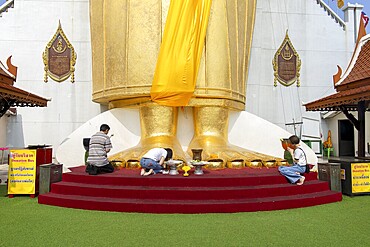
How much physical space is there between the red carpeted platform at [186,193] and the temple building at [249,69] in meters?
2.62

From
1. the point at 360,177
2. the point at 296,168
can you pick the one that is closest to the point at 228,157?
the point at 296,168

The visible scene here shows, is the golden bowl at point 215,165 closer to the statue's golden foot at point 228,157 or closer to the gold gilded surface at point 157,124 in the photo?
the statue's golden foot at point 228,157

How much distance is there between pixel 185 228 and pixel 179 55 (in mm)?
3651

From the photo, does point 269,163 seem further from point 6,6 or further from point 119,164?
point 6,6

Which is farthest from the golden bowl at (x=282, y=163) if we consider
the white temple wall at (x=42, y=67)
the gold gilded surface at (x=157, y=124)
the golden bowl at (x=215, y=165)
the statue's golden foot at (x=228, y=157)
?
the white temple wall at (x=42, y=67)

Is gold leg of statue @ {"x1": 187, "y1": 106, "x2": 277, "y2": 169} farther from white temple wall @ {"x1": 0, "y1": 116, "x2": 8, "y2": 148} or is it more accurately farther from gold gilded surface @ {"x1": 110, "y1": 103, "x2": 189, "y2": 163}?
white temple wall @ {"x1": 0, "y1": 116, "x2": 8, "y2": 148}

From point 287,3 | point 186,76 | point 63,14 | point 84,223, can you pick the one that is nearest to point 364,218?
point 84,223

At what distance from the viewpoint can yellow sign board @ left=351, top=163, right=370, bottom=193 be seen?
16.8 ft

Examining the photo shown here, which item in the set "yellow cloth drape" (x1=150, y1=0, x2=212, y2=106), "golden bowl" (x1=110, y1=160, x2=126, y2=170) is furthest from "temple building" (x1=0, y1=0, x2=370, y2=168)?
"golden bowl" (x1=110, y1=160, x2=126, y2=170)

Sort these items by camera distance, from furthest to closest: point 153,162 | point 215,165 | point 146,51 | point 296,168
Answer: point 146,51
point 215,165
point 296,168
point 153,162

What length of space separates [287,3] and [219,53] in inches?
187

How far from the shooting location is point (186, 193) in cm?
425

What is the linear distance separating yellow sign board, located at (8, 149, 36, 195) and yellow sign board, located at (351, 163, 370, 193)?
447 centimetres

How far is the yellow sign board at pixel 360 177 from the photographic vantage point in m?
5.13
